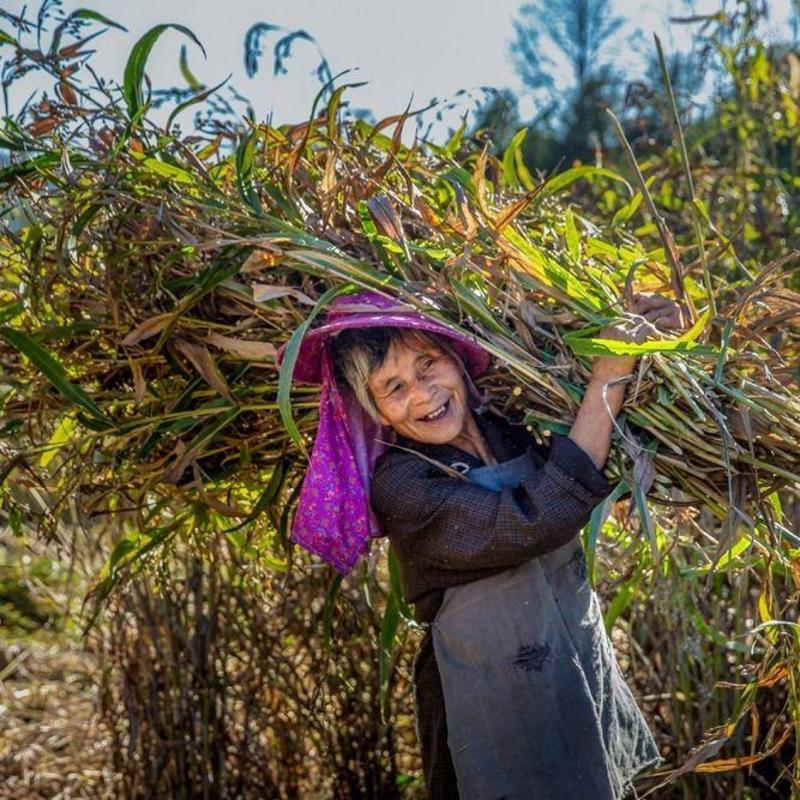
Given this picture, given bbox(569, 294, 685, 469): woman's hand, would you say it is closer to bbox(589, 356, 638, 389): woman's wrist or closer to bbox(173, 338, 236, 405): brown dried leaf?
bbox(589, 356, 638, 389): woman's wrist

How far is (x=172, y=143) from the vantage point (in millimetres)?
2232

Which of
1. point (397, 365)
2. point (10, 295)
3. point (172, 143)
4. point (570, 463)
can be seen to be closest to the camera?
point (570, 463)

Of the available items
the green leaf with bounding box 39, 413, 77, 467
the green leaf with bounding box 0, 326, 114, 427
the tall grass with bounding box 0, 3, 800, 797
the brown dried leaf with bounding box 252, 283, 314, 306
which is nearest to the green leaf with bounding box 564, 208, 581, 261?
the tall grass with bounding box 0, 3, 800, 797

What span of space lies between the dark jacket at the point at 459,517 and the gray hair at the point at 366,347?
0.40ft

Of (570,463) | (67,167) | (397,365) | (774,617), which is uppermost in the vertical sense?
(67,167)

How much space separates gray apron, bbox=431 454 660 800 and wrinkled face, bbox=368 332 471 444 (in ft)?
0.30

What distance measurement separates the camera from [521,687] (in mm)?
1979

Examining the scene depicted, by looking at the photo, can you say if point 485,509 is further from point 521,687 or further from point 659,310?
point 659,310

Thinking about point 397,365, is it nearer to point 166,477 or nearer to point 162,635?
point 166,477

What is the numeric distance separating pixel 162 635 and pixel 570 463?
1549mm

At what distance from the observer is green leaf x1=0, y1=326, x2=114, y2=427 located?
217cm

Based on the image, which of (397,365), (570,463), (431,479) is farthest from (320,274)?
(570,463)

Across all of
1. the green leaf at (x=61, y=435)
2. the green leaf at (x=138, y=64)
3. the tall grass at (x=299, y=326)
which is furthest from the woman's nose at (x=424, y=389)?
the green leaf at (x=61, y=435)

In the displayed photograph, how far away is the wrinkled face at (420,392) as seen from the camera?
201cm
